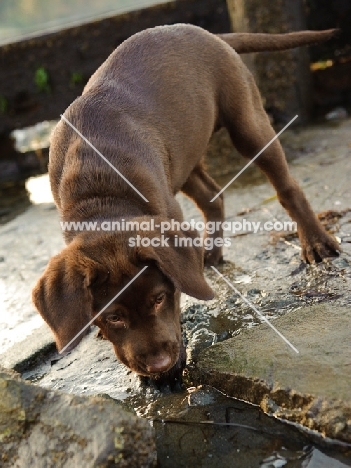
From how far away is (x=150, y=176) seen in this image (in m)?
3.17

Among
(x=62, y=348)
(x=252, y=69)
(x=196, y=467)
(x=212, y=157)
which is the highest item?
(x=62, y=348)

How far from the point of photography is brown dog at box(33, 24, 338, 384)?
2527 mm

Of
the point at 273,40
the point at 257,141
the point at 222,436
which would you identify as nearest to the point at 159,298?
the point at 222,436

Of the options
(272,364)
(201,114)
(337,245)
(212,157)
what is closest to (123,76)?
(201,114)

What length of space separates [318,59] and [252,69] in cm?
111

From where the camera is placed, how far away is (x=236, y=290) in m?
3.58

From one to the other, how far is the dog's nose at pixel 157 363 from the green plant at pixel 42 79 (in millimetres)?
6088

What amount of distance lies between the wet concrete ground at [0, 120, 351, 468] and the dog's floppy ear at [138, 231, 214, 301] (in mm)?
440

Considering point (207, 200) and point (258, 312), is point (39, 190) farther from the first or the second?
point (258, 312)

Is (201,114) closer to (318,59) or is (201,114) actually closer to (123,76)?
(123,76)

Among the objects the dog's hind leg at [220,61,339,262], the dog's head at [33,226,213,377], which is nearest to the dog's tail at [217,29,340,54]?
the dog's hind leg at [220,61,339,262]

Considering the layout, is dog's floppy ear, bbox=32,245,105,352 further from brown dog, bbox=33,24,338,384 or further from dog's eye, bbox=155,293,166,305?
dog's eye, bbox=155,293,166,305

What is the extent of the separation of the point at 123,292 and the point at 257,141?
5.91 feet

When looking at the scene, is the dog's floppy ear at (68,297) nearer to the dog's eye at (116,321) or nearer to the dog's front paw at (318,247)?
the dog's eye at (116,321)
